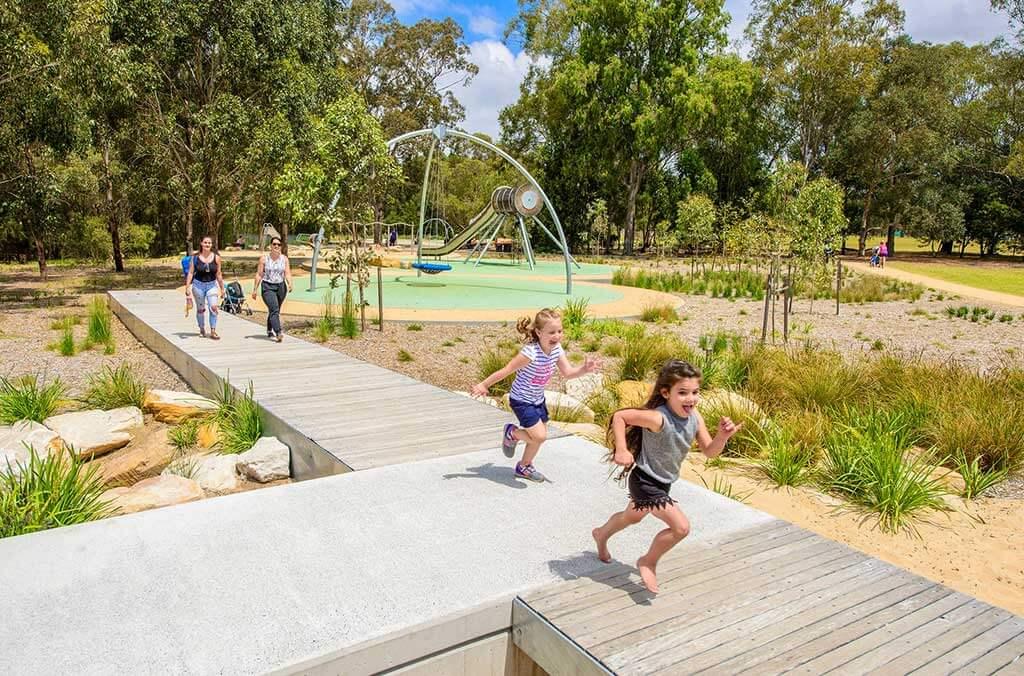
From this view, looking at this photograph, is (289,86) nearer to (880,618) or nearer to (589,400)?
(589,400)

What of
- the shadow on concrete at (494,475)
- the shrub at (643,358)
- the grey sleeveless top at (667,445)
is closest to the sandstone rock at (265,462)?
the shadow on concrete at (494,475)

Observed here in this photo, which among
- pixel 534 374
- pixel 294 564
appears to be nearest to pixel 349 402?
pixel 534 374

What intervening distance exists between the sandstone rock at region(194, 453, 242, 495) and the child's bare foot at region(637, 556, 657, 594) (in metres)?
3.45

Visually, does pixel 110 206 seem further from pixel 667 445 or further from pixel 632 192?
pixel 632 192

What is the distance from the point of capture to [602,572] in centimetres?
346

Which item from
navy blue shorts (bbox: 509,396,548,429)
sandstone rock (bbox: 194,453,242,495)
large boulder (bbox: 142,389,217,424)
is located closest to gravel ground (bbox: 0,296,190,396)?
large boulder (bbox: 142,389,217,424)

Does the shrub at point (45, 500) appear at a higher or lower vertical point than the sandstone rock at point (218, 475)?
higher

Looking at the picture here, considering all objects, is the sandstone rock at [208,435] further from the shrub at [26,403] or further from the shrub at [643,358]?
the shrub at [643,358]

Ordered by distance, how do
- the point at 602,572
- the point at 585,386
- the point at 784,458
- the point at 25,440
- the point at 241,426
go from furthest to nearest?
the point at 585,386 < the point at 241,426 < the point at 25,440 < the point at 784,458 < the point at 602,572

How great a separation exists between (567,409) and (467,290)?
557 inches

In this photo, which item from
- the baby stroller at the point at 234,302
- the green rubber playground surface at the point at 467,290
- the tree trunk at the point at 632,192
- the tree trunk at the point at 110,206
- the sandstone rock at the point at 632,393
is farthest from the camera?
the tree trunk at the point at 632,192

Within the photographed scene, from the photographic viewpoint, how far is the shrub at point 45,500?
4.05 metres

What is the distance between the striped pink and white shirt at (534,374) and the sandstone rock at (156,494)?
7.87 feet

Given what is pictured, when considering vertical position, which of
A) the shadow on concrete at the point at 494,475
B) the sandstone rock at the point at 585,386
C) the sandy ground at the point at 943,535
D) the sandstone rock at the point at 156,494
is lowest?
the sandy ground at the point at 943,535
